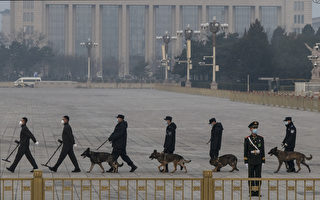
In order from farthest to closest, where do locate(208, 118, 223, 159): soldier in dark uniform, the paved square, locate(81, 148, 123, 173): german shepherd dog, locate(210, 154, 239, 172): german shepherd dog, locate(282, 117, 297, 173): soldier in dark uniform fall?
the paved square
locate(208, 118, 223, 159): soldier in dark uniform
locate(210, 154, 239, 172): german shepherd dog
locate(282, 117, 297, 173): soldier in dark uniform
locate(81, 148, 123, 173): german shepherd dog

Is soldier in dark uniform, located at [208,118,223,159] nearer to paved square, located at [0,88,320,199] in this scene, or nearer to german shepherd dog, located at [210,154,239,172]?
paved square, located at [0,88,320,199]

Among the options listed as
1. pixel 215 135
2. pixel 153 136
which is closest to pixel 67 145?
pixel 215 135

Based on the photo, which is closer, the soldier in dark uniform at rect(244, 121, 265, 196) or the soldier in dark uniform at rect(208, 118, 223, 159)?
the soldier in dark uniform at rect(244, 121, 265, 196)

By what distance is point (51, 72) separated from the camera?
576 ft

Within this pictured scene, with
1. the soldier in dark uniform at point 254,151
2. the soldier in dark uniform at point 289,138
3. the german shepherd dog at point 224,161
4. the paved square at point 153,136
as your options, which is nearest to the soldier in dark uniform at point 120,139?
the paved square at point 153,136

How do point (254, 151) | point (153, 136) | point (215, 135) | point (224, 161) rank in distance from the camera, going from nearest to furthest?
point (254, 151) → point (224, 161) → point (215, 135) → point (153, 136)

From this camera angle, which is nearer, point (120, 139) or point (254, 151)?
point (254, 151)

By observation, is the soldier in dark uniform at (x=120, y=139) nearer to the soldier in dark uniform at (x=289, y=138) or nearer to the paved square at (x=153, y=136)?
the paved square at (x=153, y=136)

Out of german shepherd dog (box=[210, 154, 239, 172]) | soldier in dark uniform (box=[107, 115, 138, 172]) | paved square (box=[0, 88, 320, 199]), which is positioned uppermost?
soldier in dark uniform (box=[107, 115, 138, 172])

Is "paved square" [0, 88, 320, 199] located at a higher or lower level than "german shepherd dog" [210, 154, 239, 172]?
lower

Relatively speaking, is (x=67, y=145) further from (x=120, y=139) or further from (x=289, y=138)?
(x=289, y=138)

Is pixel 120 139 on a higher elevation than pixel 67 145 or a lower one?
higher

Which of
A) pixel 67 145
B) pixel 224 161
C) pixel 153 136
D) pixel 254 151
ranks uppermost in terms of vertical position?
pixel 254 151

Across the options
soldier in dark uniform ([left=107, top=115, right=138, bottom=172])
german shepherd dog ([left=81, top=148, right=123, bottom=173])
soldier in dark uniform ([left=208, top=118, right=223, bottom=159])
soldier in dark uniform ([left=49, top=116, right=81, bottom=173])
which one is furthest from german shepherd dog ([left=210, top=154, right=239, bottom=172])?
soldier in dark uniform ([left=49, top=116, right=81, bottom=173])
